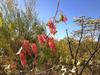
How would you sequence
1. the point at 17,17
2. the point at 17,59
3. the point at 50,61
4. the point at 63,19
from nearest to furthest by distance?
the point at 63,19 → the point at 50,61 → the point at 17,59 → the point at 17,17

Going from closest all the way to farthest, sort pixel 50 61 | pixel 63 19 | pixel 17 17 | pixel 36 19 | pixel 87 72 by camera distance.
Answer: pixel 63 19, pixel 87 72, pixel 50 61, pixel 17 17, pixel 36 19

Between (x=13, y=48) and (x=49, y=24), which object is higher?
(x=49, y=24)

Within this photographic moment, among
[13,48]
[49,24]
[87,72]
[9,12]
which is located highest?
[9,12]

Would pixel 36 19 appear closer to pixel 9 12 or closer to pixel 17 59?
pixel 9 12

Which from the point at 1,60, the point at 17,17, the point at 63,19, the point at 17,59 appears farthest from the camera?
the point at 17,17

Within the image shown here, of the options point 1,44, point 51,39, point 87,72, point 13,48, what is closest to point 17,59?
point 13,48

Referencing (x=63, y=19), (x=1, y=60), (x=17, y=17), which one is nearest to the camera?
(x=63, y=19)

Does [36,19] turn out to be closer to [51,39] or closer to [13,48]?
[13,48]

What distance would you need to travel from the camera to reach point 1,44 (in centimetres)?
636

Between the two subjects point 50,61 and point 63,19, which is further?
point 50,61

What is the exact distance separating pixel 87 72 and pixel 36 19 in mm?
5736

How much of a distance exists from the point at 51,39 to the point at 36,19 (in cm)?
692

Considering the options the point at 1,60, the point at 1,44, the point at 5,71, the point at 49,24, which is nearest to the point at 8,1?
the point at 1,44

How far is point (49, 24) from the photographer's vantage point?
9.11 feet
